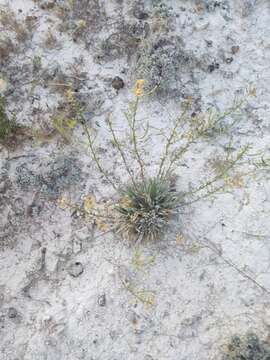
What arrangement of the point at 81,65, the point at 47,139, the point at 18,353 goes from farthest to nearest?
the point at 81,65 → the point at 47,139 → the point at 18,353

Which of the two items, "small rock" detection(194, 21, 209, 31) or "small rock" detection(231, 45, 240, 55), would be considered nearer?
"small rock" detection(231, 45, 240, 55)

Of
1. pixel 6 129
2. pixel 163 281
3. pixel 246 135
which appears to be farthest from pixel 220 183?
pixel 6 129

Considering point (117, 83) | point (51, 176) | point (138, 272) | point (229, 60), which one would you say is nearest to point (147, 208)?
point (138, 272)

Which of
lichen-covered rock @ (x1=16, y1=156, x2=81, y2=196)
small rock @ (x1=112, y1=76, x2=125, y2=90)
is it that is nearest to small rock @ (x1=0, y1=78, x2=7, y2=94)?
lichen-covered rock @ (x1=16, y1=156, x2=81, y2=196)

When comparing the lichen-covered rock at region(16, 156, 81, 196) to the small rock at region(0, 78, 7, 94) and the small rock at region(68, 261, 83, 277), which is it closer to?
the small rock at region(68, 261, 83, 277)

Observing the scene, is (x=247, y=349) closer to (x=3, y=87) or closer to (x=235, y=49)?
(x=235, y=49)

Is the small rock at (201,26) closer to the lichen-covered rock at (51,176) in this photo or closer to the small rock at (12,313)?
the lichen-covered rock at (51,176)

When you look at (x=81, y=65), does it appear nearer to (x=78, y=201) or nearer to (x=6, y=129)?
(x=6, y=129)
